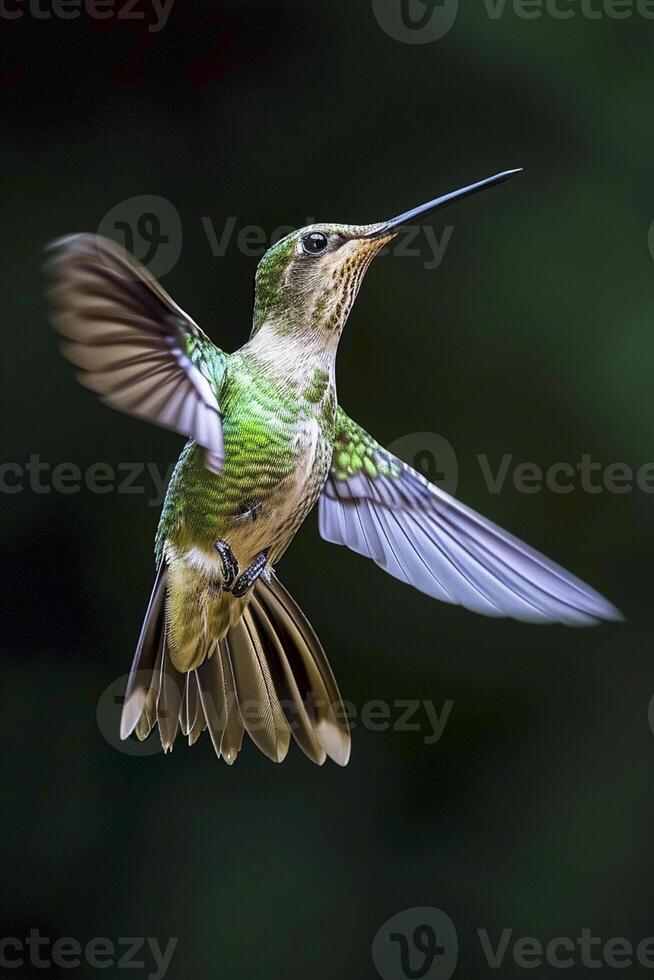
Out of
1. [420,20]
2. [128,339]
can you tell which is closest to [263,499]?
[128,339]

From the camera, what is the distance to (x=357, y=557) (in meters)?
2.25

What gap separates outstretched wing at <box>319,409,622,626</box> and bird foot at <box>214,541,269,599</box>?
0.10m

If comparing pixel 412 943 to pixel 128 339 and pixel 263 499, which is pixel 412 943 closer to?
pixel 263 499

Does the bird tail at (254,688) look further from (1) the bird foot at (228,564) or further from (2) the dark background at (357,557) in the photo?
(2) the dark background at (357,557)

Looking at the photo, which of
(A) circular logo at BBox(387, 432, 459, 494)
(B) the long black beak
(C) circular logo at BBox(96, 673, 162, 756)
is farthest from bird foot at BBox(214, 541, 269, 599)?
(A) circular logo at BBox(387, 432, 459, 494)

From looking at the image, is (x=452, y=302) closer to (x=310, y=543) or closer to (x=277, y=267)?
(x=310, y=543)

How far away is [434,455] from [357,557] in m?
0.24

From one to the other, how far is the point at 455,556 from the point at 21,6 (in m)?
1.77

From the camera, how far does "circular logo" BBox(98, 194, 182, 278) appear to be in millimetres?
1744

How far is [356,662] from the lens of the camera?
2.24m

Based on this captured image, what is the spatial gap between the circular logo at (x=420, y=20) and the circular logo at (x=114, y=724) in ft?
3.81

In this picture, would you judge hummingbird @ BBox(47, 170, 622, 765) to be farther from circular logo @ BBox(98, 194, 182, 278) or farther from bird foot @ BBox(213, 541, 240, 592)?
circular logo @ BBox(98, 194, 182, 278)

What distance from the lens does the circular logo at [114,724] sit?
1963mm

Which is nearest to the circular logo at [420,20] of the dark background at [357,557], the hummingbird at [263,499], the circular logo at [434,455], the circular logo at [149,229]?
the dark background at [357,557]
